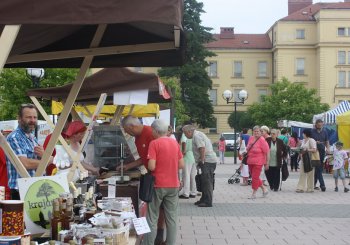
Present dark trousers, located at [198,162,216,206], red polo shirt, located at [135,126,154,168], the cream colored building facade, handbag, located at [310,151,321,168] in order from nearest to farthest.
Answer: red polo shirt, located at [135,126,154,168] → dark trousers, located at [198,162,216,206] → handbag, located at [310,151,321,168] → the cream colored building facade

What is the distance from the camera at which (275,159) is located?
53.4ft

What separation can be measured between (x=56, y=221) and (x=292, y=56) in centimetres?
8361

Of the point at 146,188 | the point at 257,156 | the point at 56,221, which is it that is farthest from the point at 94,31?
the point at 257,156

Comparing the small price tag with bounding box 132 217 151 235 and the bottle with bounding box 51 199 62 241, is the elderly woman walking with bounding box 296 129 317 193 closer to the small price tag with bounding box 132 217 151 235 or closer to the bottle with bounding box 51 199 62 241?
the small price tag with bounding box 132 217 151 235

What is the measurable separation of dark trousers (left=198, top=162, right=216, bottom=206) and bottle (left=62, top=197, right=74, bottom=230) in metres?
8.35

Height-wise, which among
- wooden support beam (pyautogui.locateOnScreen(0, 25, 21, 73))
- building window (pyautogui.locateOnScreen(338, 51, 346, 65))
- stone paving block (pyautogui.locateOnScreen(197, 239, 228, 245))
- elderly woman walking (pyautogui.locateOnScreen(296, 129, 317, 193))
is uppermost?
building window (pyautogui.locateOnScreen(338, 51, 346, 65))

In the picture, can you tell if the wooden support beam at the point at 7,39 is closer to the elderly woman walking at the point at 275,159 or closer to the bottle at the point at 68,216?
the bottle at the point at 68,216

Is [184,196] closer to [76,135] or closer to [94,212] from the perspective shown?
[76,135]

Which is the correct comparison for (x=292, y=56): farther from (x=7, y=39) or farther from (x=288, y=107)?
(x=7, y=39)

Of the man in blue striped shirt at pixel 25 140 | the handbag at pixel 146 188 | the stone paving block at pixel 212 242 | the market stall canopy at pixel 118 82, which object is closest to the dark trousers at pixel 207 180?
the stone paving block at pixel 212 242

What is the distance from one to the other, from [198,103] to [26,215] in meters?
58.1

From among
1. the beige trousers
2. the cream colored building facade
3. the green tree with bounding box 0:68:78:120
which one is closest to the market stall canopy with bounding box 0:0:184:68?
the beige trousers

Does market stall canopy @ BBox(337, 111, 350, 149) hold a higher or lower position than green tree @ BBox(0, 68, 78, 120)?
lower

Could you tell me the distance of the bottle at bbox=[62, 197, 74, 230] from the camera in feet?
13.7
